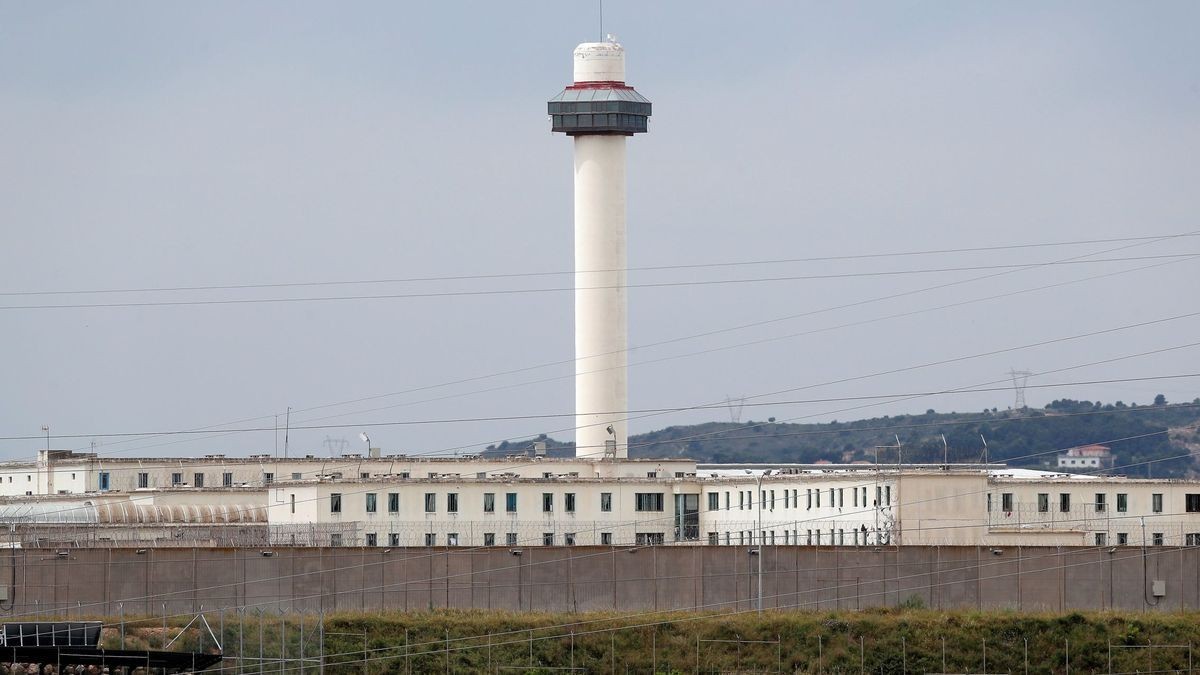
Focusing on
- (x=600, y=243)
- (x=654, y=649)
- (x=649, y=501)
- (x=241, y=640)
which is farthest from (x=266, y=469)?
(x=241, y=640)

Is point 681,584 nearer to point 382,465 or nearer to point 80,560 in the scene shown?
point 80,560

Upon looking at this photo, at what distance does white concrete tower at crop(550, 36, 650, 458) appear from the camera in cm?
11850

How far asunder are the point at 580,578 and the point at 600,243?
46.1m

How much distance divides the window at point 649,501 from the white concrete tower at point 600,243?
13522mm

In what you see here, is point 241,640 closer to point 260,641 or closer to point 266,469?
point 260,641

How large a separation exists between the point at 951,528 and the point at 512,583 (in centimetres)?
2395

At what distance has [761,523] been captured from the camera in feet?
331

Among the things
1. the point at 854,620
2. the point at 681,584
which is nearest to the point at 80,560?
the point at 681,584

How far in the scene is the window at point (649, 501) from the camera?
10094cm

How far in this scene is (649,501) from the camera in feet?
332

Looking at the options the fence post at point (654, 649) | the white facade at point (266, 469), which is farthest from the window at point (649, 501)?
the fence post at point (654, 649)

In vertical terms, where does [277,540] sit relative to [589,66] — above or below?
below

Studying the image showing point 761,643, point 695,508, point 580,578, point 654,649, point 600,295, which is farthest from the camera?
point 600,295

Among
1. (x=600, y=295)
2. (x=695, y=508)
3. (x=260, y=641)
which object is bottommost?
(x=260, y=641)
